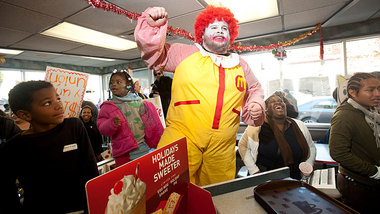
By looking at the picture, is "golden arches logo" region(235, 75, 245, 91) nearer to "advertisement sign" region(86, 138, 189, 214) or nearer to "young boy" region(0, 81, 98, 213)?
"advertisement sign" region(86, 138, 189, 214)

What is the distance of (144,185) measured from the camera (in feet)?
1.55

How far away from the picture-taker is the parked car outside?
169 inches

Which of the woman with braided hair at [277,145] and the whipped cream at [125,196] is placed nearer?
the whipped cream at [125,196]

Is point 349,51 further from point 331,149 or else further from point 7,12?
point 7,12

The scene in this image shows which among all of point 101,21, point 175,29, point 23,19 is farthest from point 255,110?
point 23,19

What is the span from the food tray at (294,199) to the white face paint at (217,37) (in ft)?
2.56

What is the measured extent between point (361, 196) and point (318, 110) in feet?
11.4

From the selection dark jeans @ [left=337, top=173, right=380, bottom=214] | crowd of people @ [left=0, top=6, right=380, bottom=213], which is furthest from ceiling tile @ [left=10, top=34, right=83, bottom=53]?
dark jeans @ [left=337, top=173, right=380, bottom=214]

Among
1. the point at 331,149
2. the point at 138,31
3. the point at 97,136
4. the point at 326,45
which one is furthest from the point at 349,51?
the point at 97,136

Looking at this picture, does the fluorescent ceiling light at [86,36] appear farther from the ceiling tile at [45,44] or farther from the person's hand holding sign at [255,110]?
the person's hand holding sign at [255,110]

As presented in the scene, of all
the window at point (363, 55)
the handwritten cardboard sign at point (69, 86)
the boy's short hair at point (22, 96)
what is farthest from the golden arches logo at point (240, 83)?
the window at point (363, 55)

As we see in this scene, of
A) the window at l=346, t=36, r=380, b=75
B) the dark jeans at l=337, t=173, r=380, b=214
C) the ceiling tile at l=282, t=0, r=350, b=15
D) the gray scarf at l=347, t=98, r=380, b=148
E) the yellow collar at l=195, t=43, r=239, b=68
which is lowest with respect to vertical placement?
the dark jeans at l=337, t=173, r=380, b=214

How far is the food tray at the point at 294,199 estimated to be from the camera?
60 cm

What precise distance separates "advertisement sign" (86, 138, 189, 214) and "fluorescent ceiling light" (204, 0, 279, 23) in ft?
8.24
